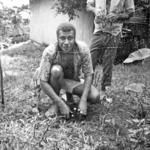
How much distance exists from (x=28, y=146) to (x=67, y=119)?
920 millimetres

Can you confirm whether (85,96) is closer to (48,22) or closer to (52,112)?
(52,112)

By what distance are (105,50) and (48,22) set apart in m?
7.18

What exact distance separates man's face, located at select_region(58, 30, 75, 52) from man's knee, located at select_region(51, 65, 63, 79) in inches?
9.0

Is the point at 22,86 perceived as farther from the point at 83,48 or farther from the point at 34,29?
the point at 34,29

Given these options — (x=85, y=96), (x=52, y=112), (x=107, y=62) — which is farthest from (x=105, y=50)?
(x=52, y=112)

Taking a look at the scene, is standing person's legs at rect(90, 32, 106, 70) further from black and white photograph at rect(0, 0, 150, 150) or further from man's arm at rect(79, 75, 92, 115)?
man's arm at rect(79, 75, 92, 115)

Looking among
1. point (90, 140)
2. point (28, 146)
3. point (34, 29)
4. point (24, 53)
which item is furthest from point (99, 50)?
point (34, 29)

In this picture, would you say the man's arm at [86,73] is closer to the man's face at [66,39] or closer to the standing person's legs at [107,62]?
the man's face at [66,39]

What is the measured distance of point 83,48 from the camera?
3.16 meters

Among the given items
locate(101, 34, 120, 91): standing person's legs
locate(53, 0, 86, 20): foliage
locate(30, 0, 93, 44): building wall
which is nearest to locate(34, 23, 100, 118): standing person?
locate(101, 34, 120, 91): standing person's legs

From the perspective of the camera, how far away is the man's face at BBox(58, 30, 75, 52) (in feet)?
9.63

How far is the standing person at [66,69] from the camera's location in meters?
2.98

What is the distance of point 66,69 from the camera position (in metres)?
3.30

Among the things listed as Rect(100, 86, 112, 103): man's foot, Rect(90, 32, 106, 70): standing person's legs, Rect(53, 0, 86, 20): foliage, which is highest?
Rect(53, 0, 86, 20): foliage
